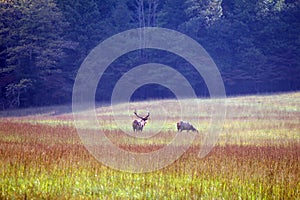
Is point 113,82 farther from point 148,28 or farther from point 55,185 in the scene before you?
point 55,185

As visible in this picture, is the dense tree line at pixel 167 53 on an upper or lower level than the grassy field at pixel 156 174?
upper

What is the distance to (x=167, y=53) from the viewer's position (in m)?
51.8

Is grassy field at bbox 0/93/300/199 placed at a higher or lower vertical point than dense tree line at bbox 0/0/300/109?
lower

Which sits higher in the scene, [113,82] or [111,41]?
[111,41]

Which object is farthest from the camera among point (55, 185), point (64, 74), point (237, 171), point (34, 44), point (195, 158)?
point (64, 74)

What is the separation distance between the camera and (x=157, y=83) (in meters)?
48.8

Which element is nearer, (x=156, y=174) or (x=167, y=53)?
(x=156, y=174)

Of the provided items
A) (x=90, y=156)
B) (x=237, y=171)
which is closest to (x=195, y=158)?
(x=237, y=171)

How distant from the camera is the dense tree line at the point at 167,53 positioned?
138 ft

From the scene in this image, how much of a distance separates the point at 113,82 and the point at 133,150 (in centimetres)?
3625

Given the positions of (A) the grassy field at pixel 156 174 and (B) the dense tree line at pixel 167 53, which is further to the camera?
(B) the dense tree line at pixel 167 53

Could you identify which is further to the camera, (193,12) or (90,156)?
(193,12)

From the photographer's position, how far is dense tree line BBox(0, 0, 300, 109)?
138 ft

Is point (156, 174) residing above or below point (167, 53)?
below
